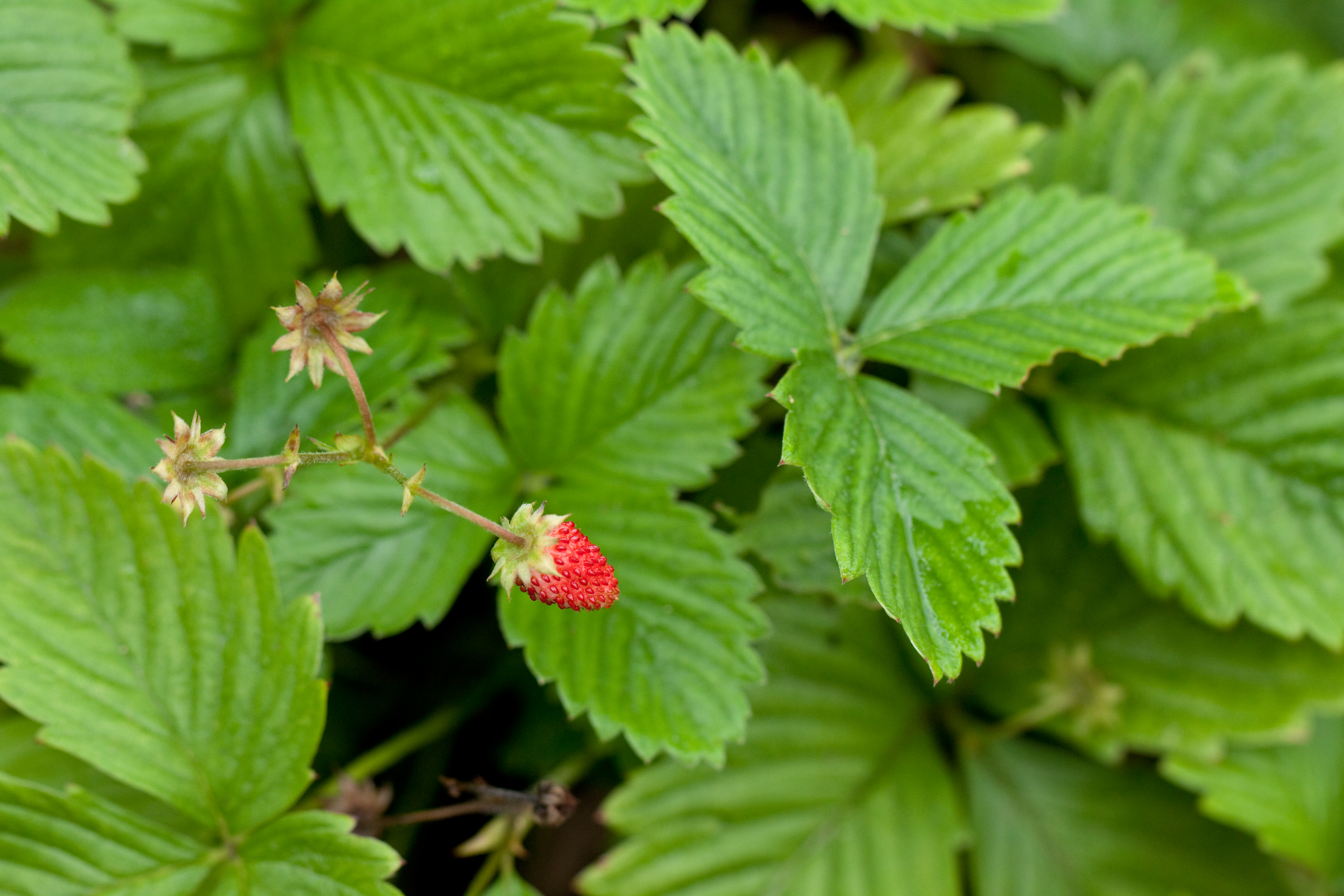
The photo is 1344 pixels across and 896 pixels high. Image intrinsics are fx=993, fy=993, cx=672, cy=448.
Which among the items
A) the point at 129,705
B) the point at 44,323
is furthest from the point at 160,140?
the point at 129,705

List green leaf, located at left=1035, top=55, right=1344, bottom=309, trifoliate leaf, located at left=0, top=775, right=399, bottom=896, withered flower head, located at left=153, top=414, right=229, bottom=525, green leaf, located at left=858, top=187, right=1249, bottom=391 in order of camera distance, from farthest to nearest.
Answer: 1. green leaf, located at left=1035, top=55, right=1344, bottom=309
2. green leaf, located at left=858, top=187, right=1249, bottom=391
3. trifoliate leaf, located at left=0, top=775, right=399, bottom=896
4. withered flower head, located at left=153, top=414, right=229, bottom=525

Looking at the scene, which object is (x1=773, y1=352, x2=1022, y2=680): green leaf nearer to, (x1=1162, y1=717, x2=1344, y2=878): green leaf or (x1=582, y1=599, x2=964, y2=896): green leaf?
(x1=582, y1=599, x2=964, y2=896): green leaf

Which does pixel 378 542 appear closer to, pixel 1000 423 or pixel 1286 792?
pixel 1000 423

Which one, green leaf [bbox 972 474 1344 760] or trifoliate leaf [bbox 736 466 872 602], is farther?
green leaf [bbox 972 474 1344 760]

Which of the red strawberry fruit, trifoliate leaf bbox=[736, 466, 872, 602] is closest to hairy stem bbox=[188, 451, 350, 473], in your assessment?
the red strawberry fruit

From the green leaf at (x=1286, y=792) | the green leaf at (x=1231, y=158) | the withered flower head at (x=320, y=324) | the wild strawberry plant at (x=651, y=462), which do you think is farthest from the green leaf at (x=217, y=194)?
the green leaf at (x=1286, y=792)

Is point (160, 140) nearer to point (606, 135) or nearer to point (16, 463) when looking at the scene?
point (16, 463)

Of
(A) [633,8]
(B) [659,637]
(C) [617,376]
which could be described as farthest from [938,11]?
(B) [659,637]
